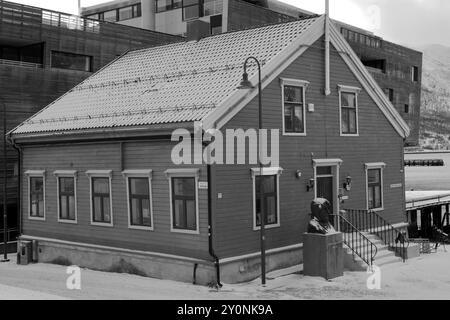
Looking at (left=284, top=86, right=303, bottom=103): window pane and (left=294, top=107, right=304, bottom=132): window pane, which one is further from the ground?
(left=284, top=86, right=303, bottom=103): window pane

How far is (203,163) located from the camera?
1731 centimetres

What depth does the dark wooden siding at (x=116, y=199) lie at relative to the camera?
1817 cm

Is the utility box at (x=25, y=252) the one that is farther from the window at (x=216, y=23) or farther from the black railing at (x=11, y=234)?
the window at (x=216, y=23)

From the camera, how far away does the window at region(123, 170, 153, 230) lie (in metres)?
19.0

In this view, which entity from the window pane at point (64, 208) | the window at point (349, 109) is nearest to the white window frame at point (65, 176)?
the window pane at point (64, 208)

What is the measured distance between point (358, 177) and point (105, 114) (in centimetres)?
956

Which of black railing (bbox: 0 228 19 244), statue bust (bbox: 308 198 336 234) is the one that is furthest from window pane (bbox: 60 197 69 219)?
statue bust (bbox: 308 198 336 234)

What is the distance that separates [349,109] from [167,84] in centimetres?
682

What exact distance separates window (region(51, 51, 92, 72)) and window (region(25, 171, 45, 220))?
36.9 ft

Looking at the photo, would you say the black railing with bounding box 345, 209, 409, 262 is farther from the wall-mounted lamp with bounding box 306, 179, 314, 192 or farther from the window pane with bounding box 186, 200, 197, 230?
the window pane with bounding box 186, 200, 197, 230

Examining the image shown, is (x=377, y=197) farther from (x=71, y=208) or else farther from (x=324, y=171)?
(x=71, y=208)

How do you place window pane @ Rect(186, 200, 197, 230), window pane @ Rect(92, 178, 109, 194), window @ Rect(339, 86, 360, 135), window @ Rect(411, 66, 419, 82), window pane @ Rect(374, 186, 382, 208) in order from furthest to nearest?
window @ Rect(411, 66, 419, 82) < window pane @ Rect(374, 186, 382, 208) < window @ Rect(339, 86, 360, 135) < window pane @ Rect(92, 178, 109, 194) < window pane @ Rect(186, 200, 197, 230)

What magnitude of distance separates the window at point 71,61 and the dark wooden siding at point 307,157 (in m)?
17.4
